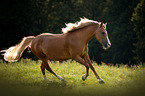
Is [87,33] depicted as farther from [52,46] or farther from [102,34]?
[52,46]

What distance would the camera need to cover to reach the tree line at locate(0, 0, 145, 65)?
2486cm

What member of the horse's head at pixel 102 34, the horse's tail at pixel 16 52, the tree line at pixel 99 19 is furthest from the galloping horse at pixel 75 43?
the tree line at pixel 99 19

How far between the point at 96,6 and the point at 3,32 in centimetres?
1671

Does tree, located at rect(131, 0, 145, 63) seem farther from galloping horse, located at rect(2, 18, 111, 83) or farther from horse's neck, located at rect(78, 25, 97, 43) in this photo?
horse's neck, located at rect(78, 25, 97, 43)

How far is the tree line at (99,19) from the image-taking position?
24859 mm

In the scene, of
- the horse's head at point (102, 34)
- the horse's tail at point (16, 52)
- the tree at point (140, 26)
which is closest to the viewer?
the horse's head at point (102, 34)

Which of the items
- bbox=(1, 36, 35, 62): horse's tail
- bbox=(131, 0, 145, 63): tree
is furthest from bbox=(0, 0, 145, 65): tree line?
bbox=(1, 36, 35, 62): horse's tail

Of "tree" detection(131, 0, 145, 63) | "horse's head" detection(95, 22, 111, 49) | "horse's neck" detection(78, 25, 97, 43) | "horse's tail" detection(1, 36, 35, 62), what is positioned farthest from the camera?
"tree" detection(131, 0, 145, 63)

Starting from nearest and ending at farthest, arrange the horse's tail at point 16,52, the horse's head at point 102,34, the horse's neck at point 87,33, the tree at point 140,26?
the horse's head at point 102,34
the horse's neck at point 87,33
the horse's tail at point 16,52
the tree at point 140,26

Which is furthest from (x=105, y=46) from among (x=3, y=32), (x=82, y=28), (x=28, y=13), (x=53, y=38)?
(x=28, y=13)

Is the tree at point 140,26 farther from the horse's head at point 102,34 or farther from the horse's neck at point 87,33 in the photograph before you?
the horse's neck at point 87,33

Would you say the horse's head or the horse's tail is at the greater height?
the horse's head

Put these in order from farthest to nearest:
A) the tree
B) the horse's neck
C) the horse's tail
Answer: the tree, the horse's tail, the horse's neck

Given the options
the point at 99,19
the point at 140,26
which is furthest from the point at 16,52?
the point at 99,19
